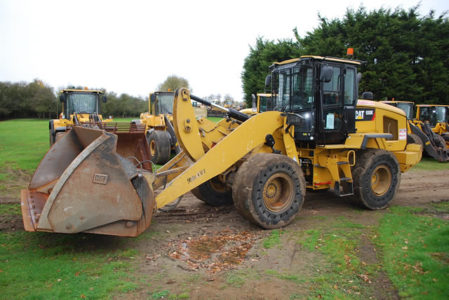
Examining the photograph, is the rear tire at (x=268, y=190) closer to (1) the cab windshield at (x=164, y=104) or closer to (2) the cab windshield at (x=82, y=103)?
(1) the cab windshield at (x=164, y=104)

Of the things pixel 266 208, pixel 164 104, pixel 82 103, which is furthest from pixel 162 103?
pixel 266 208

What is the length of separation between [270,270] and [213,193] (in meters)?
3.11

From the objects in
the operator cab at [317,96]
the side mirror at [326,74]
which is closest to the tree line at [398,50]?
the operator cab at [317,96]

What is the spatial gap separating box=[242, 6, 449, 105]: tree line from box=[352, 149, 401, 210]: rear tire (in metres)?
13.9

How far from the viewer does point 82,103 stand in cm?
1548

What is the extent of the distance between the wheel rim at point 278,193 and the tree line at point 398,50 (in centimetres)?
1597

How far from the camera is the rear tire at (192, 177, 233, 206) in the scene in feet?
24.2

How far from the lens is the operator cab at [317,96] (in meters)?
6.66

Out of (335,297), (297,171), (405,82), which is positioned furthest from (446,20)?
(335,297)

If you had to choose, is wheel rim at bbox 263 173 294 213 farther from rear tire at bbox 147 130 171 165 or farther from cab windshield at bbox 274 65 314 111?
rear tire at bbox 147 130 171 165

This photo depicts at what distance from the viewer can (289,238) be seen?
5.65m

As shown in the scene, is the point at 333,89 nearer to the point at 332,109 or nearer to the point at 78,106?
the point at 332,109

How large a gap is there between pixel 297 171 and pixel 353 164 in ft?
5.26

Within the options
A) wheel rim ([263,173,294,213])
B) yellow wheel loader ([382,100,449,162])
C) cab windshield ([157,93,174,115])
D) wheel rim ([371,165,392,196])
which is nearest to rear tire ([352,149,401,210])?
wheel rim ([371,165,392,196])
